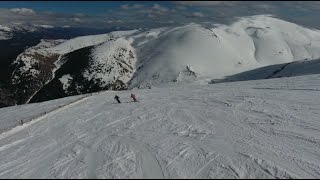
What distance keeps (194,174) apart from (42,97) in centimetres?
18029

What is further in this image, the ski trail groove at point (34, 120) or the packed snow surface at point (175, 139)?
the ski trail groove at point (34, 120)

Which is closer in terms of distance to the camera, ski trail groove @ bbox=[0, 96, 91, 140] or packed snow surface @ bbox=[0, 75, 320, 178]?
packed snow surface @ bbox=[0, 75, 320, 178]

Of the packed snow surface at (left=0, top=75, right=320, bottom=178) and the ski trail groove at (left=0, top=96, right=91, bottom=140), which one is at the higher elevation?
the packed snow surface at (left=0, top=75, right=320, bottom=178)

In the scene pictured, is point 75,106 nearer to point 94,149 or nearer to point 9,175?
point 94,149

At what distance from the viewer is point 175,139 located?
88.9 feet

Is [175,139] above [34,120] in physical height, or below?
above

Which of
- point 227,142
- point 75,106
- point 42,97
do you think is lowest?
point 42,97

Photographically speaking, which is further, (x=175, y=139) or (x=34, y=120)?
(x=34, y=120)

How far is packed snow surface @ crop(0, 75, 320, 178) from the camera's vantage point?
837 inches

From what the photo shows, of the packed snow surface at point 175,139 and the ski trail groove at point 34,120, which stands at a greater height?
the packed snow surface at point 175,139

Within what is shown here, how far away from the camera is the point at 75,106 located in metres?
45.6

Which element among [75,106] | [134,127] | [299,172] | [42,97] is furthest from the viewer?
[42,97]

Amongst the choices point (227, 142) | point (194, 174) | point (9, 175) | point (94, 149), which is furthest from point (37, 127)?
point (194, 174)

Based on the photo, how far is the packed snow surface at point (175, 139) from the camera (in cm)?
2127
